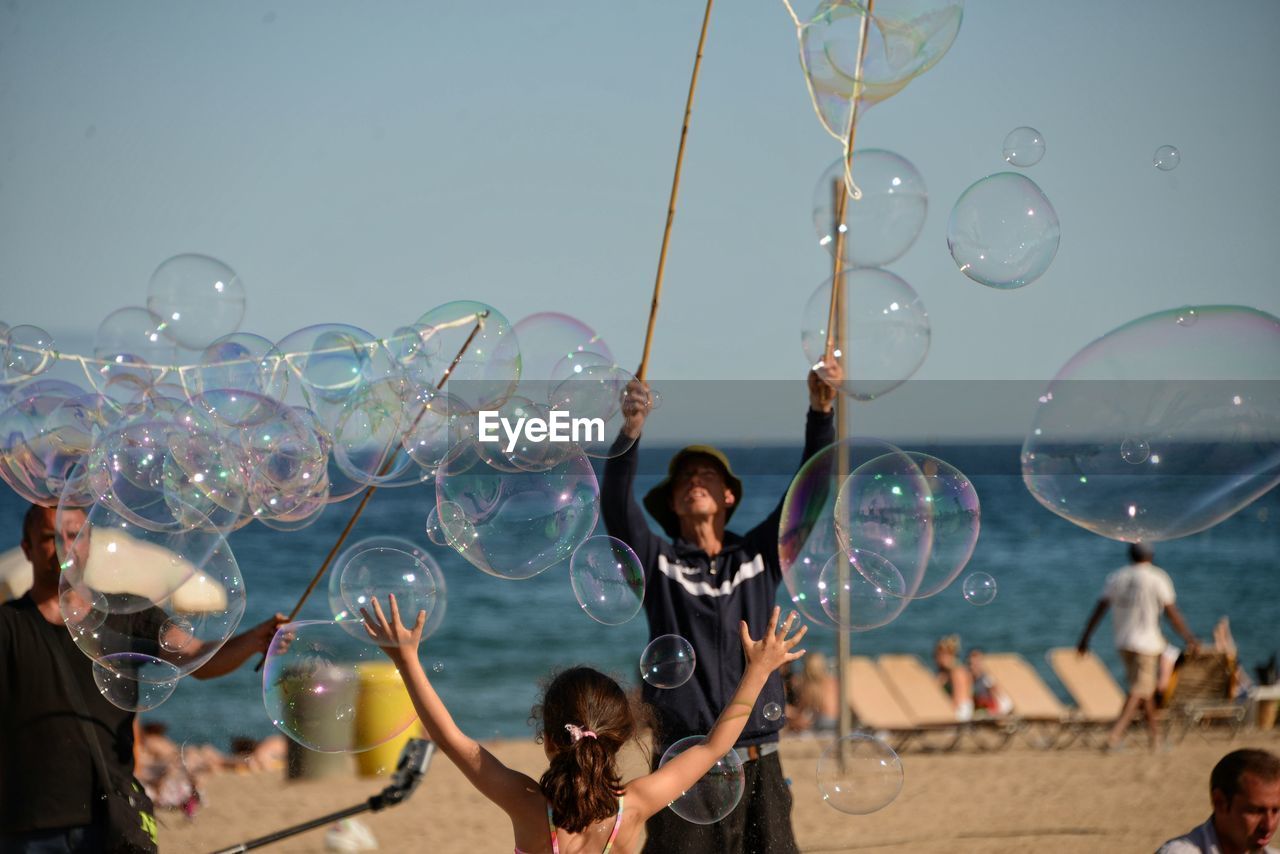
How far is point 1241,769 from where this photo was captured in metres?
3.08

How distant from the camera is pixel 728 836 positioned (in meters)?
3.69

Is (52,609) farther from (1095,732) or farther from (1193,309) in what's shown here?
(1095,732)

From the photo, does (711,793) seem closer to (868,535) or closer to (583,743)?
(583,743)

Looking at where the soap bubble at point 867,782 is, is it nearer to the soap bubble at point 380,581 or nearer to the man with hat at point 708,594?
the man with hat at point 708,594

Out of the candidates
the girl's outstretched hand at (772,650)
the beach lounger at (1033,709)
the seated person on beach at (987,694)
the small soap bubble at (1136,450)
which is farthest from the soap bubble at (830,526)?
the seated person on beach at (987,694)

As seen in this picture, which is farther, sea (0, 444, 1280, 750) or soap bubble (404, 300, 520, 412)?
sea (0, 444, 1280, 750)

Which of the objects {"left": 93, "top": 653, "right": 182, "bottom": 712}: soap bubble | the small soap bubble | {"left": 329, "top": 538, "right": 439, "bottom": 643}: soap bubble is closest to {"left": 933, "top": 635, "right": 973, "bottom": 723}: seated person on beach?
the small soap bubble

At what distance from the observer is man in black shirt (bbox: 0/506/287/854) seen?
11.5ft

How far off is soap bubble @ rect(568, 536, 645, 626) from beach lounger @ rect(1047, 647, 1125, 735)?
7134 mm

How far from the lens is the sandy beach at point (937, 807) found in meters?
7.31

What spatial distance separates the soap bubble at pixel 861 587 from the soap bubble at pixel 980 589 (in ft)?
2.22

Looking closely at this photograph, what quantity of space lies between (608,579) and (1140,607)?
643cm

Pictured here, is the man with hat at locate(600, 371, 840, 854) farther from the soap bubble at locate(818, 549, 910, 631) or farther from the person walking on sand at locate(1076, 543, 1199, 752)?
the person walking on sand at locate(1076, 543, 1199, 752)

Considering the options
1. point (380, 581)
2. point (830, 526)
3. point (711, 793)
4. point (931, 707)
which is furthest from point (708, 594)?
point (931, 707)
